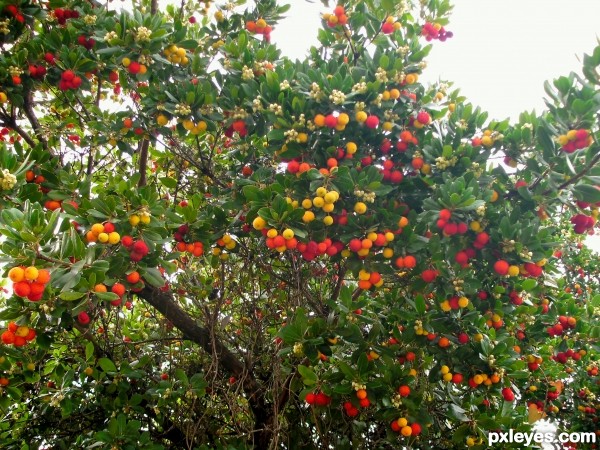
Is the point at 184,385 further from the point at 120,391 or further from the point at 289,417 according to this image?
the point at 289,417

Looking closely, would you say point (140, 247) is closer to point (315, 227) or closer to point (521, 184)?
point (315, 227)

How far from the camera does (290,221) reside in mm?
2477

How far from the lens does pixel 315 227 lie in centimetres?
259

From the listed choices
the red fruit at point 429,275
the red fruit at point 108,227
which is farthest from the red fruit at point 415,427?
the red fruit at point 108,227

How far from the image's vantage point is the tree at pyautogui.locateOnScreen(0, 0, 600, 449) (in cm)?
230

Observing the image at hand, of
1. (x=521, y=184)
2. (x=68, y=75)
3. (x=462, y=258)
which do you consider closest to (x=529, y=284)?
(x=462, y=258)

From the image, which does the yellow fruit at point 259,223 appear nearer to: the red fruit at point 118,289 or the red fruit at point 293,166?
the red fruit at point 293,166

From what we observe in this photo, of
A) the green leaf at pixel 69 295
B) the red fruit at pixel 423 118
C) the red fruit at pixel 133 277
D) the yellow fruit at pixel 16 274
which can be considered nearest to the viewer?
the yellow fruit at pixel 16 274

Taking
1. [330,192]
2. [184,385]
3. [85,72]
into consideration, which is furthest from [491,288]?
[85,72]

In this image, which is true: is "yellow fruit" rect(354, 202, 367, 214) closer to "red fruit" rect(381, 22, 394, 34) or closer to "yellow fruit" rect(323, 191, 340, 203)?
"yellow fruit" rect(323, 191, 340, 203)

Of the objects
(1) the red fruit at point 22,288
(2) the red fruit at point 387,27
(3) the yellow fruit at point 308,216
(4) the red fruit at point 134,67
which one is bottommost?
(1) the red fruit at point 22,288

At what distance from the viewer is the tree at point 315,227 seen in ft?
7.55

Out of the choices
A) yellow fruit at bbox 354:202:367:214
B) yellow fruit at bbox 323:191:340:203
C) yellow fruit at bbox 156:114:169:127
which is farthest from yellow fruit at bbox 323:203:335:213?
yellow fruit at bbox 156:114:169:127

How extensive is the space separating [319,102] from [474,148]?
94 centimetres
